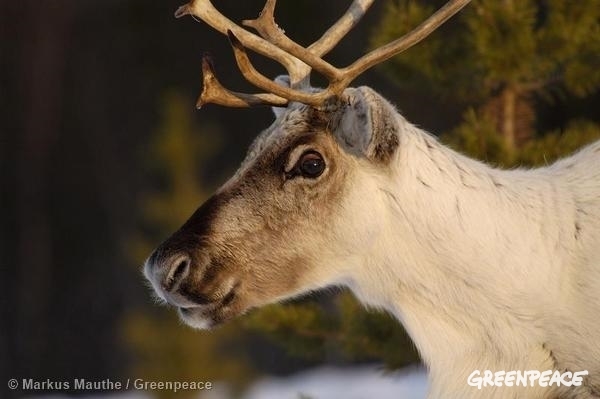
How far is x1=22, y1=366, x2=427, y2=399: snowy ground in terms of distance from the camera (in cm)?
1066

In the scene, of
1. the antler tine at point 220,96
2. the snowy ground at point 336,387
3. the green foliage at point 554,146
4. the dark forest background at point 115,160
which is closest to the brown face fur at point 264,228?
the antler tine at point 220,96

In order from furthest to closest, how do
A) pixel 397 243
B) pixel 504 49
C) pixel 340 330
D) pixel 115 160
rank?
pixel 115 160 → pixel 340 330 → pixel 504 49 → pixel 397 243

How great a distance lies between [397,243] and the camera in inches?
219

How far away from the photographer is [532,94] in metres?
8.30

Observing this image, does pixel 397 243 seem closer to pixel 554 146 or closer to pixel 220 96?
pixel 220 96

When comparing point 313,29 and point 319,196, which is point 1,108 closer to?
point 313,29

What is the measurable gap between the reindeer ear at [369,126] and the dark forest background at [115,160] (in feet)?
20.6

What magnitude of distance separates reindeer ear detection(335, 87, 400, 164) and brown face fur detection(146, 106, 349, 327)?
73mm

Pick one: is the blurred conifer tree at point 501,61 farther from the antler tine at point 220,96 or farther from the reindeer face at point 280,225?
the reindeer face at point 280,225

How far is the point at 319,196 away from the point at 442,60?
274 cm

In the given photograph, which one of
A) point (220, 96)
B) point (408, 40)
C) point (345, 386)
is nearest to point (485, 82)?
point (408, 40)

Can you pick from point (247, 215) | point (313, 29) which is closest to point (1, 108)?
point (313, 29)

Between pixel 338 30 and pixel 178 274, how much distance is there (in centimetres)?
123

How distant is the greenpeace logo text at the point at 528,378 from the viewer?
215 inches
